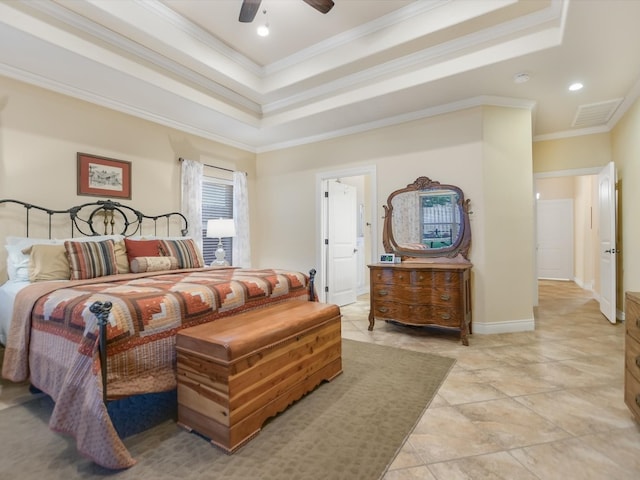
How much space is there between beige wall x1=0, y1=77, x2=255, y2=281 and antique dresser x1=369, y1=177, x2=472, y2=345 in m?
3.05

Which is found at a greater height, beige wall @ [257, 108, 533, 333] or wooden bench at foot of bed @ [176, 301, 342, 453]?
beige wall @ [257, 108, 533, 333]

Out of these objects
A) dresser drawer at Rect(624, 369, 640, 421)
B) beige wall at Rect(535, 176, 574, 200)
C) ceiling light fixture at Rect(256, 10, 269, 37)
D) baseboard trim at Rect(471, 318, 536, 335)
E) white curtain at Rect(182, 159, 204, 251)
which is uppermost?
ceiling light fixture at Rect(256, 10, 269, 37)

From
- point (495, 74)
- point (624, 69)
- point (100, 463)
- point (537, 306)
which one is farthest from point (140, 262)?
point (537, 306)

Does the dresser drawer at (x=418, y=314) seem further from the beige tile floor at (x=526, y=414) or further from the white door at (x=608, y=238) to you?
the white door at (x=608, y=238)

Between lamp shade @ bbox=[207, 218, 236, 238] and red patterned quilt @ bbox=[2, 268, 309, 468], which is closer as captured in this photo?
red patterned quilt @ bbox=[2, 268, 309, 468]

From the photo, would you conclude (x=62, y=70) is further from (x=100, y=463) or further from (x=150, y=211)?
(x=100, y=463)

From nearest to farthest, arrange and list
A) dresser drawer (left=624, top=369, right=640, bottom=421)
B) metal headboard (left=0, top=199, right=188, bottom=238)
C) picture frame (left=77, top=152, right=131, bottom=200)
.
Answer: dresser drawer (left=624, top=369, right=640, bottom=421) < metal headboard (left=0, top=199, right=188, bottom=238) < picture frame (left=77, top=152, right=131, bottom=200)

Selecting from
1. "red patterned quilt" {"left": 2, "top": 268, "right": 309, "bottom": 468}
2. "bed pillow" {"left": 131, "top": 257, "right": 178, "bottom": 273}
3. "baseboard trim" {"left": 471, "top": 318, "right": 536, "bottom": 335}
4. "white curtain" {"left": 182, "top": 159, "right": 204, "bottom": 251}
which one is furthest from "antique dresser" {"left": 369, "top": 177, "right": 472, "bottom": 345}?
"white curtain" {"left": 182, "top": 159, "right": 204, "bottom": 251}

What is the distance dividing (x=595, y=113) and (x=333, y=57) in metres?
3.48

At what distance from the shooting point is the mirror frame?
3.87m

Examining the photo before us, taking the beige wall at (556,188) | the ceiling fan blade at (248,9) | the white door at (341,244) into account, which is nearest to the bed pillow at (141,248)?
the ceiling fan blade at (248,9)

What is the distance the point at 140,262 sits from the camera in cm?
314

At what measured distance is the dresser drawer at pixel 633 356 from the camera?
1.83 metres

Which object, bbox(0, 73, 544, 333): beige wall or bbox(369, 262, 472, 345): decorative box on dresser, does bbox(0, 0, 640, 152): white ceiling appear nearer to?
bbox(0, 73, 544, 333): beige wall
